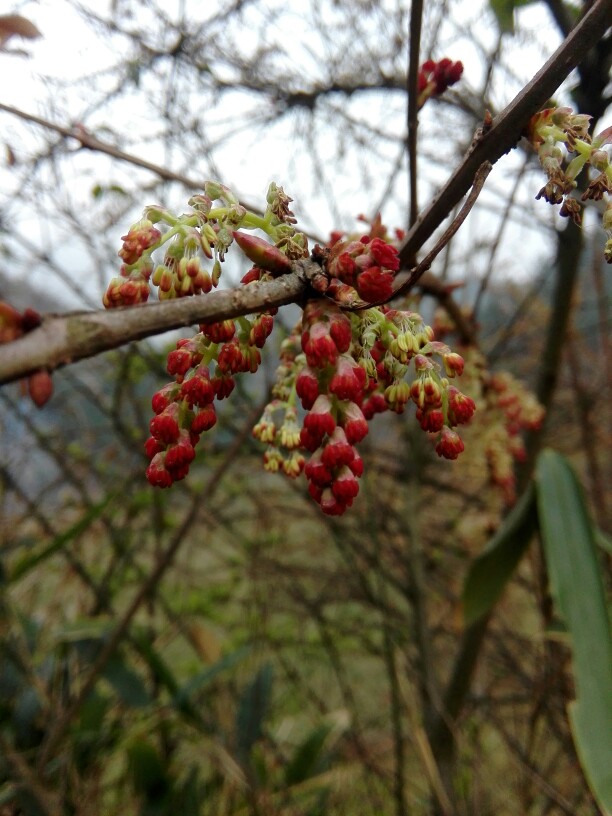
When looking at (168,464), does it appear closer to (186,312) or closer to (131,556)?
(186,312)

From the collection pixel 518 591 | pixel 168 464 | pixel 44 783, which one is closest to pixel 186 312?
pixel 168 464

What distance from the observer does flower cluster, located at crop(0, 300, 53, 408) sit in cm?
28

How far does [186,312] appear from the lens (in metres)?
0.35

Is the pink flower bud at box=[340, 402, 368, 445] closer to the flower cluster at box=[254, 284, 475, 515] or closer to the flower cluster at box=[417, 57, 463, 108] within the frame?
the flower cluster at box=[254, 284, 475, 515]

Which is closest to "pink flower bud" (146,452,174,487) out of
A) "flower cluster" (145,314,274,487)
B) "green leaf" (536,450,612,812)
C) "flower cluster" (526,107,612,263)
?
"flower cluster" (145,314,274,487)

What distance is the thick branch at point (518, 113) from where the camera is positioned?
1.45 ft

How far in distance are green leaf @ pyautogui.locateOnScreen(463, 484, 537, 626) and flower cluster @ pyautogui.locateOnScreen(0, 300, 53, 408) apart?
1208 millimetres

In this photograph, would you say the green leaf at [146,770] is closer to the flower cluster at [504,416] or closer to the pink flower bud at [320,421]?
the flower cluster at [504,416]

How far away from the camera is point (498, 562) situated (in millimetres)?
1373

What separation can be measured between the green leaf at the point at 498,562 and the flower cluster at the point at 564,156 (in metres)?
0.96

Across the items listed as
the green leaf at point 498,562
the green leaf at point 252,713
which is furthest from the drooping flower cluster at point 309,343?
the green leaf at point 252,713

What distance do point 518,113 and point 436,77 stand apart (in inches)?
16.7

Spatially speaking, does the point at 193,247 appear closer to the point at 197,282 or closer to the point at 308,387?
the point at 197,282

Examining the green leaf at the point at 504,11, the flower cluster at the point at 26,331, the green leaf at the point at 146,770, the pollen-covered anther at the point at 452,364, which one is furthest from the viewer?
the green leaf at the point at 146,770
